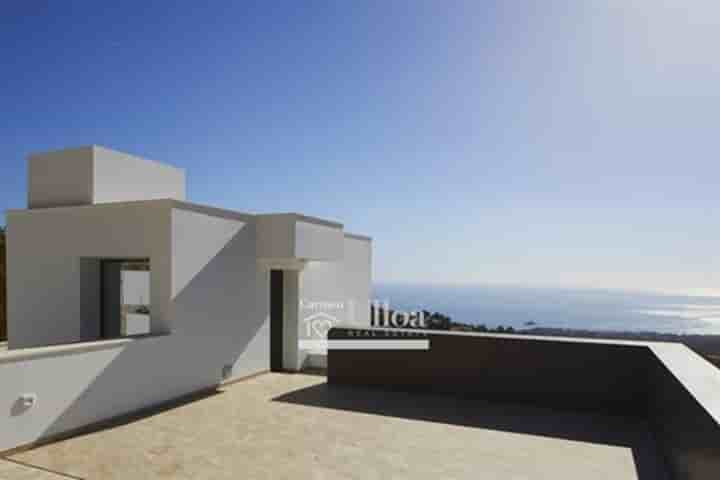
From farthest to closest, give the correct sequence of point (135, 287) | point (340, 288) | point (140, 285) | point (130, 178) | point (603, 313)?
point (603, 313), point (340, 288), point (130, 178), point (135, 287), point (140, 285)

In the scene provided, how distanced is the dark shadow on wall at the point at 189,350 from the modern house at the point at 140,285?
0.8 inches

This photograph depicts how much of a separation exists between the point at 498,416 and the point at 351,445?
280 centimetres

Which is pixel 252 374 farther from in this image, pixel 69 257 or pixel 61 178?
pixel 61 178

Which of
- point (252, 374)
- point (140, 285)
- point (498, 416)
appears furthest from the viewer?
point (252, 374)

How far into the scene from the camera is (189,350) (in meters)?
7.74

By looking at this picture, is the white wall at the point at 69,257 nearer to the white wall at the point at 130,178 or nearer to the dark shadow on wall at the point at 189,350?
the dark shadow on wall at the point at 189,350

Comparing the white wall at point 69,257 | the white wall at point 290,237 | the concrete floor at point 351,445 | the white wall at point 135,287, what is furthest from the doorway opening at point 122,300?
the white wall at point 290,237

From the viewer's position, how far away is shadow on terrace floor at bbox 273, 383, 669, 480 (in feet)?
18.4

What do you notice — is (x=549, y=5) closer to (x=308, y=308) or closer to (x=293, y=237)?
(x=293, y=237)

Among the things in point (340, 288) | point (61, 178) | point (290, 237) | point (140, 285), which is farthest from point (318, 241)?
point (61, 178)

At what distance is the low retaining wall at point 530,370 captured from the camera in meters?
6.34

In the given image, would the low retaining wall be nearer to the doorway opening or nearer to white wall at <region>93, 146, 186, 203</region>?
the doorway opening

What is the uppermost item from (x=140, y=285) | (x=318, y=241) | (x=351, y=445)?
(x=318, y=241)

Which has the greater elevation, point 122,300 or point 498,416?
point 122,300
